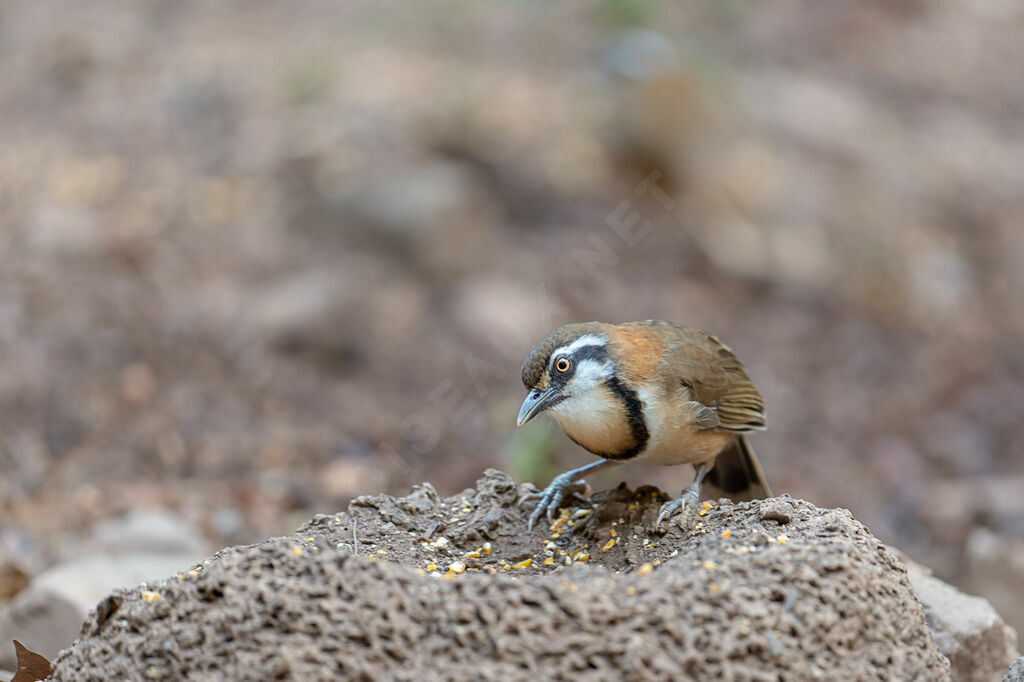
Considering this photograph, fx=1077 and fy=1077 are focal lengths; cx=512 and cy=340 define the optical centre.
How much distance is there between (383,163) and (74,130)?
347cm

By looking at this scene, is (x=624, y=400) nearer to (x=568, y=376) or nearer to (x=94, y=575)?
(x=568, y=376)

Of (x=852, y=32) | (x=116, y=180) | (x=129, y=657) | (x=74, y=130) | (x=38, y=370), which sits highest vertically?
(x=852, y=32)

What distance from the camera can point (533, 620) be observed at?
2910 mm

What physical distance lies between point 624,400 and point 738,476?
1.25 meters

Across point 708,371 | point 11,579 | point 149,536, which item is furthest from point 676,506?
point 11,579

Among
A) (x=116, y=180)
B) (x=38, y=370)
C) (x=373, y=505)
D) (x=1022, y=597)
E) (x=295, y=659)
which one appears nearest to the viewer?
(x=295, y=659)

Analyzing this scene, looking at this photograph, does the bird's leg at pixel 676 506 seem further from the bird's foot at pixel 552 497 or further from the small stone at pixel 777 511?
the bird's foot at pixel 552 497

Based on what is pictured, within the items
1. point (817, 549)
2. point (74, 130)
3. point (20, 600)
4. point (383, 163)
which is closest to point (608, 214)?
point (383, 163)

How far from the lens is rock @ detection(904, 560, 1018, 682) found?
449 cm

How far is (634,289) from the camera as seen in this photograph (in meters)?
10.9

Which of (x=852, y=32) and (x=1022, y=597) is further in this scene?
(x=852, y=32)

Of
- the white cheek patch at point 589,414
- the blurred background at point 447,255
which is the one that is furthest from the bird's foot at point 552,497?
the blurred background at point 447,255

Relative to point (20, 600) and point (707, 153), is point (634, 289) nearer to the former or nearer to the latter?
point (707, 153)

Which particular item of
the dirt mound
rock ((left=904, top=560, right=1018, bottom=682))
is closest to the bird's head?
the dirt mound
